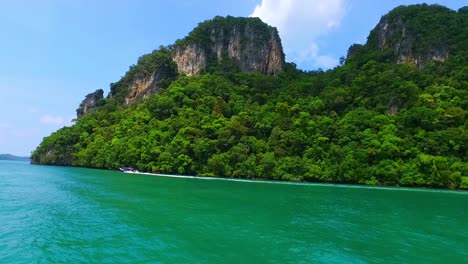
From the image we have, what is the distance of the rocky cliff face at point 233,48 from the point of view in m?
126

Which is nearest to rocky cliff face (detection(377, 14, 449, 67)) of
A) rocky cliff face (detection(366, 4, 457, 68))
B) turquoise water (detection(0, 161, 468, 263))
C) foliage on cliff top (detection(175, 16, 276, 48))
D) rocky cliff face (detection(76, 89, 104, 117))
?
rocky cliff face (detection(366, 4, 457, 68))

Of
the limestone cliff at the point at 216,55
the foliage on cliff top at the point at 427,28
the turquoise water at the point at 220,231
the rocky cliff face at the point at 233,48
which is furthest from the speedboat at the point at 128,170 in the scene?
the foliage on cliff top at the point at 427,28

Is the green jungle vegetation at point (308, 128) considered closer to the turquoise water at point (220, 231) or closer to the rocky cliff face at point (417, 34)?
the rocky cliff face at point (417, 34)

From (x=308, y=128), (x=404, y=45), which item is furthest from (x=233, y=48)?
(x=308, y=128)

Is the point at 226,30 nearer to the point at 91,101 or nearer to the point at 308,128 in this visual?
the point at 91,101

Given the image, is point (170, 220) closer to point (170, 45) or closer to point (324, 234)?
point (324, 234)

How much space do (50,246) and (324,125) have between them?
193 feet

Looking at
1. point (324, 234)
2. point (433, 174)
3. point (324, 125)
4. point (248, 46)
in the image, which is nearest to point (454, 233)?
point (324, 234)

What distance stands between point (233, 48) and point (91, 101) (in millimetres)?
A: 55264

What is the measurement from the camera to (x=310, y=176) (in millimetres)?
60938

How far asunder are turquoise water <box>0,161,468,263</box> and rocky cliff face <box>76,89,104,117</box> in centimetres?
10687

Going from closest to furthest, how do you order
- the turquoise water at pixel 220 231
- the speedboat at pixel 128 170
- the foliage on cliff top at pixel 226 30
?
the turquoise water at pixel 220 231, the speedboat at pixel 128 170, the foliage on cliff top at pixel 226 30

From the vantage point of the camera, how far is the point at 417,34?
103 metres

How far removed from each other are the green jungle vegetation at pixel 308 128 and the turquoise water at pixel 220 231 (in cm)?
2867
